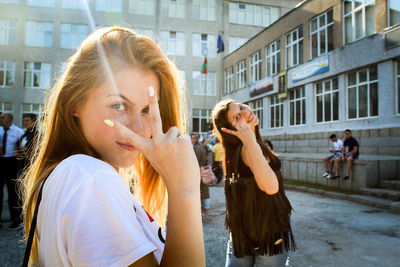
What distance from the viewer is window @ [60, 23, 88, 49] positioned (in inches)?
1152

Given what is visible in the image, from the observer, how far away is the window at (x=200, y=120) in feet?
101

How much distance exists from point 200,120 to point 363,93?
1859 cm

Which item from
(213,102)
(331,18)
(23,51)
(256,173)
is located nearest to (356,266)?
(256,173)

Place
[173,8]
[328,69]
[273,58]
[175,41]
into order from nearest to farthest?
1. [328,69]
2. [273,58]
3. [173,8]
4. [175,41]

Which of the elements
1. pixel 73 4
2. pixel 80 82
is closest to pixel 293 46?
pixel 80 82

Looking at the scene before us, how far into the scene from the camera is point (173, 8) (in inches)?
1203

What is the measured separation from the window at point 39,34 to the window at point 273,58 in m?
21.0

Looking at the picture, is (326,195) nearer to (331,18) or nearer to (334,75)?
(334,75)

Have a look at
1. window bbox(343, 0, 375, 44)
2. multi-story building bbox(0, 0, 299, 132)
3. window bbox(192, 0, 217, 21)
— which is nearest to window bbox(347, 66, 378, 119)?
window bbox(343, 0, 375, 44)

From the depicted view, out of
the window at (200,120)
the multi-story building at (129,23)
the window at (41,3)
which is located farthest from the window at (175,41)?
the window at (41,3)

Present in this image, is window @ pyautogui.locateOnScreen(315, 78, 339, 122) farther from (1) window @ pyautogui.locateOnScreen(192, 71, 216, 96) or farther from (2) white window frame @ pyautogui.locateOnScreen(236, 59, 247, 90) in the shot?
(1) window @ pyautogui.locateOnScreen(192, 71, 216, 96)

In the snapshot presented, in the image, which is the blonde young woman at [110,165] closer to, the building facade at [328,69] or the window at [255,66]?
the building facade at [328,69]

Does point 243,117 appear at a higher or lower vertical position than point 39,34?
lower

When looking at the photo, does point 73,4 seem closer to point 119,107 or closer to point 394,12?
point 394,12
